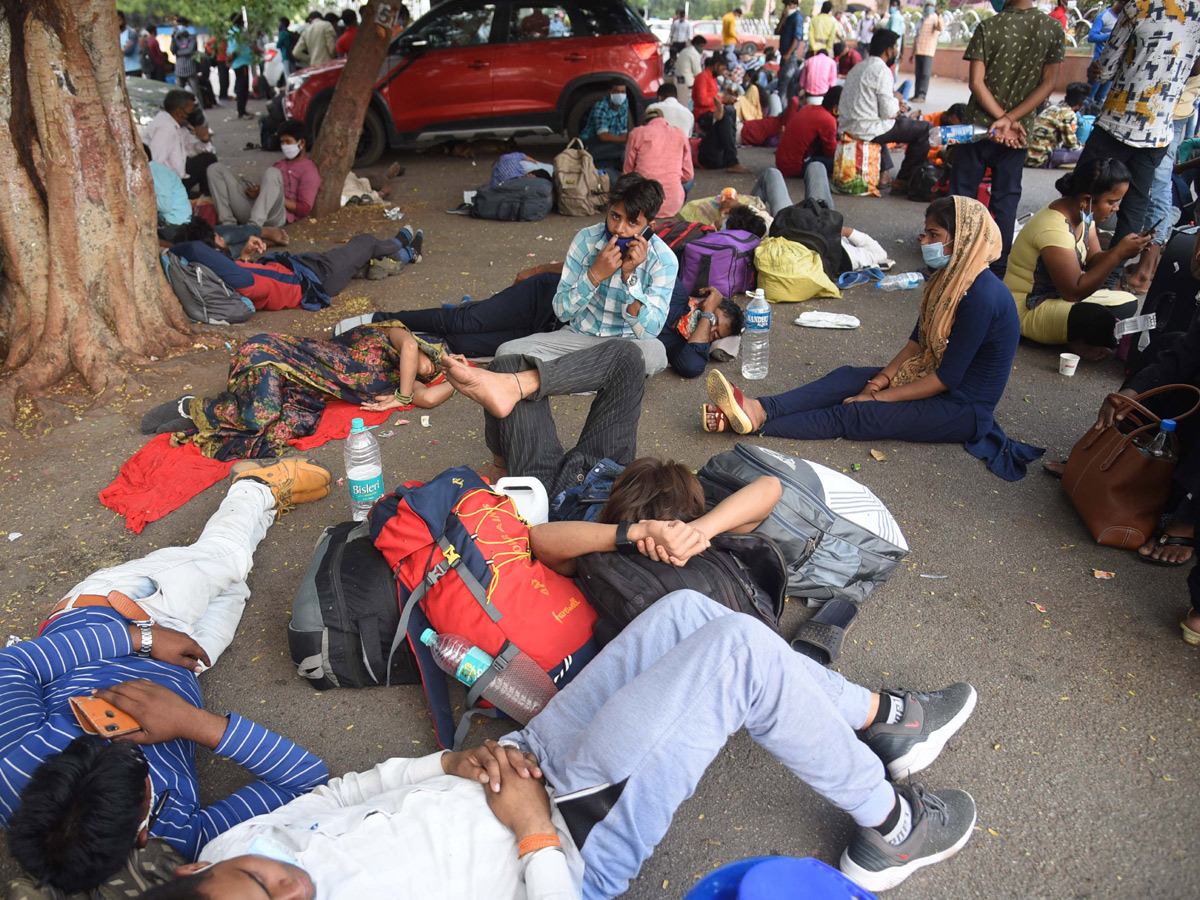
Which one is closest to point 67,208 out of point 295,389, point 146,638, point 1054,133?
point 295,389

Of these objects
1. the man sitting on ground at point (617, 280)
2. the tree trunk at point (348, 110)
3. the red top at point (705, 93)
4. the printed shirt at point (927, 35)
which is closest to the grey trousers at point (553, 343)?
the man sitting on ground at point (617, 280)

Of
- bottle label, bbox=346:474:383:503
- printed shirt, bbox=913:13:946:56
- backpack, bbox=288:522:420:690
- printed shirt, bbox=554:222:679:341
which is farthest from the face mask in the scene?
printed shirt, bbox=913:13:946:56

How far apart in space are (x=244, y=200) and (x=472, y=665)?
6.65m

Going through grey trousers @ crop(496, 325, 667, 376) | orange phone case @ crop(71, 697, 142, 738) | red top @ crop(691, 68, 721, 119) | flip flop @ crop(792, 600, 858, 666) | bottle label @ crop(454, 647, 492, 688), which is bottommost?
flip flop @ crop(792, 600, 858, 666)

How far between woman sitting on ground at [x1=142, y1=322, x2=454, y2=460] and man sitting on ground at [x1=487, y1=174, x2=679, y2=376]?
1.95ft

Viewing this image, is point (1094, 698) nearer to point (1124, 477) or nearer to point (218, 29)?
point (1124, 477)

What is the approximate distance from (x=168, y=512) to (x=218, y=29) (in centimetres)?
1046

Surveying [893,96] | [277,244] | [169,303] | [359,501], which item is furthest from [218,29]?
[359,501]

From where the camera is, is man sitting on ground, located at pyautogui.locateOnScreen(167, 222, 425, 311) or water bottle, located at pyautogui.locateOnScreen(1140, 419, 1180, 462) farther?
man sitting on ground, located at pyautogui.locateOnScreen(167, 222, 425, 311)

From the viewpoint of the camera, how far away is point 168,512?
11.7 ft

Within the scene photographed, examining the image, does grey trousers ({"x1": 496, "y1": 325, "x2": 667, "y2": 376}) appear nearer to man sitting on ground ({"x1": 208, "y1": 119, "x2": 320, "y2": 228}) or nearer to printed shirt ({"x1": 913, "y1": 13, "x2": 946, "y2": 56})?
man sitting on ground ({"x1": 208, "y1": 119, "x2": 320, "y2": 228})

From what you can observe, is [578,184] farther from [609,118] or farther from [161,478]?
[161,478]

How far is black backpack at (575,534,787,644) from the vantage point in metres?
2.31

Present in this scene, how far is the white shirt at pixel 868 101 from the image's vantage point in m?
8.14
